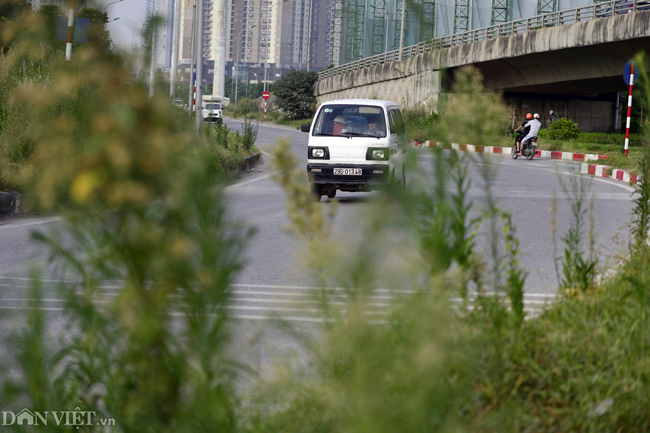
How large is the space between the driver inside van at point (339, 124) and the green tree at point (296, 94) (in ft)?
186

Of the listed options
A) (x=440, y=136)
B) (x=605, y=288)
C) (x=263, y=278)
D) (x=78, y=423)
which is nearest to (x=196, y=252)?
(x=78, y=423)

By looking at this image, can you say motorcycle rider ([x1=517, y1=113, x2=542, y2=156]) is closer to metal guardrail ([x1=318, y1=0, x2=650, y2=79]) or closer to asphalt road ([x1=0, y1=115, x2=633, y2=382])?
metal guardrail ([x1=318, y1=0, x2=650, y2=79])

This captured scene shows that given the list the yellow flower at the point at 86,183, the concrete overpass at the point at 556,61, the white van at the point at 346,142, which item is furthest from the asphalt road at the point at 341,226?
the concrete overpass at the point at 556,61

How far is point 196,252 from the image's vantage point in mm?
1185

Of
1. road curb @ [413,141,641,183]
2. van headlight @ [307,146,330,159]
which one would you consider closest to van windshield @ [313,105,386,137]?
van headlight @ [307,146,330,159]

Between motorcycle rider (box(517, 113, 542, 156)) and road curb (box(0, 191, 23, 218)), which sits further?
motorcycle rider (box(517, 113, 542, 156))

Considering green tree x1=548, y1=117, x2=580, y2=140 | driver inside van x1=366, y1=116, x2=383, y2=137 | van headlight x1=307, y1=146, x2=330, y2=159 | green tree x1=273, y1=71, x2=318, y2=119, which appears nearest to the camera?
van headlight x1=307, y1=146, x2=330, y2=159

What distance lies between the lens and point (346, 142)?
1207cm

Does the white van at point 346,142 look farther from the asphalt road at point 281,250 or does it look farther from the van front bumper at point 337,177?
the asphalt road at point 281,250

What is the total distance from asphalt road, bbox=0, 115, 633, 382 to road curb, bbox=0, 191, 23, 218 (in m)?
0.24

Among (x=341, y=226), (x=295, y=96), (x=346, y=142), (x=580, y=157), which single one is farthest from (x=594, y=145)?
(x=295, y=96)

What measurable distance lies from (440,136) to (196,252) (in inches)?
57.5

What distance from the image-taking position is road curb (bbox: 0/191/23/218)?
352 inches

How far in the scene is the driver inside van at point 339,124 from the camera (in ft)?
40.3
